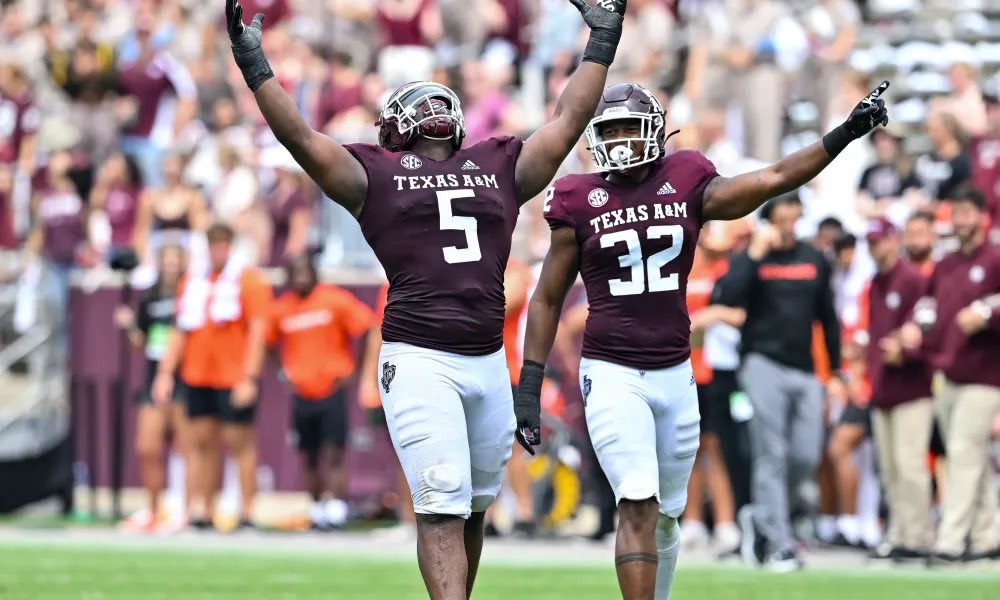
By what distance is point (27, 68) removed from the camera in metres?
22.1

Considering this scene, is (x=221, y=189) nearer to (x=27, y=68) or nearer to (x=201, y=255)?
(x=201, y=255)

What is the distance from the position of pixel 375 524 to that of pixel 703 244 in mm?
4023

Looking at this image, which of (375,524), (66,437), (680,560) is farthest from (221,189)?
(680,560)

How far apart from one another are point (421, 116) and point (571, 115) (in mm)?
639

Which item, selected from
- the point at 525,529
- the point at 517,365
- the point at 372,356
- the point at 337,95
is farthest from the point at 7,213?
the point at 525,529

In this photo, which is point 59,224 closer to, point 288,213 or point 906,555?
point 288,213

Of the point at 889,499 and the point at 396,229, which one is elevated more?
the point at 396,229

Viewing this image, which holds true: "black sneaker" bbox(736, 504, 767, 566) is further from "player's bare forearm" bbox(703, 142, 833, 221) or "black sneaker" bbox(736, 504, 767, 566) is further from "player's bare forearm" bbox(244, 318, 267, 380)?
"player's bare forearm" bbox(703, 142, 833, 221)

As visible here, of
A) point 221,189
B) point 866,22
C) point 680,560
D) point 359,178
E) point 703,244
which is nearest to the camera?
point 359,178

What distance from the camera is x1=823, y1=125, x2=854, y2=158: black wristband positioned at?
7695 millimetres

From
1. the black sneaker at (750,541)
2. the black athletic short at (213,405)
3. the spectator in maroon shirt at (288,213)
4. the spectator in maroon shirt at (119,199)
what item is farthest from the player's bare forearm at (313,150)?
the spectator in maroon shirt at (119,199)

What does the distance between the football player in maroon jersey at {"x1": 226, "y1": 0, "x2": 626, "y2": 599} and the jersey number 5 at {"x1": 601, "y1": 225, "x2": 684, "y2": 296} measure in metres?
0.59

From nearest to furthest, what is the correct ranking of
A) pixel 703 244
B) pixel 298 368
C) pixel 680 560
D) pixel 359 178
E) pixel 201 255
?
pixel 359 178 < pixel 680 560 < pixel 703 244 < pixel 298 368 < pixel 201 255

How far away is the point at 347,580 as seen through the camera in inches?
464
